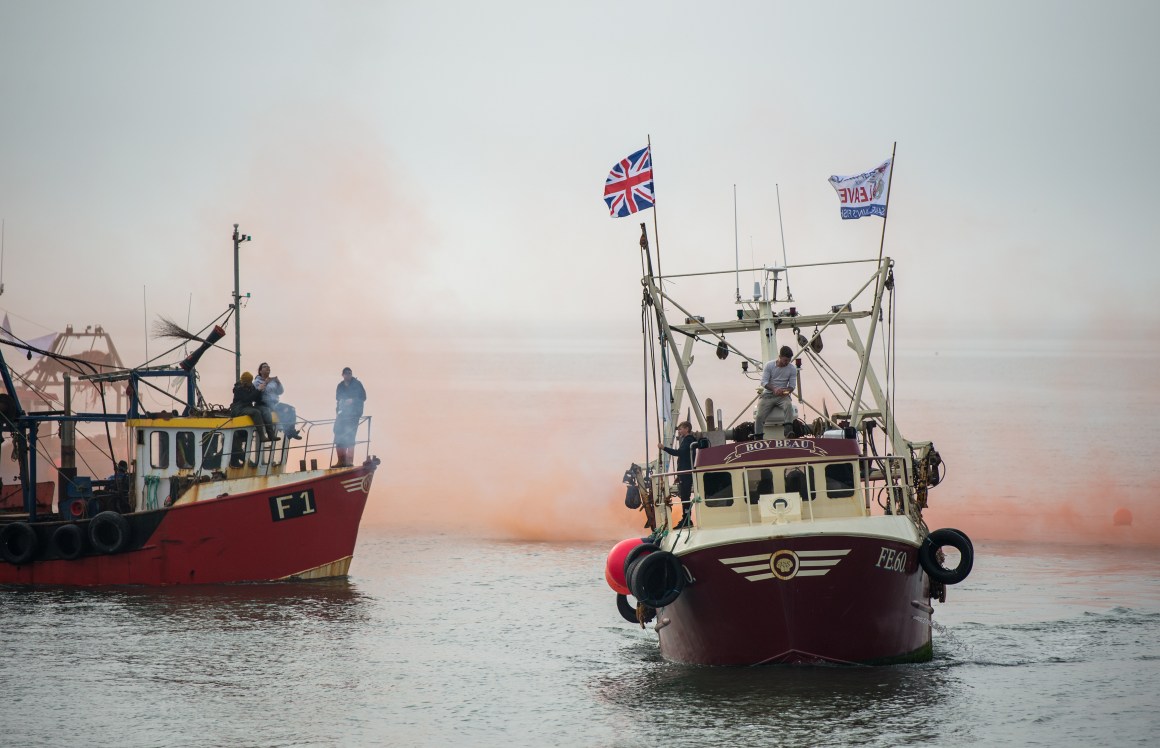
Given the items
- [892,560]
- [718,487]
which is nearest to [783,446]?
[718,487]

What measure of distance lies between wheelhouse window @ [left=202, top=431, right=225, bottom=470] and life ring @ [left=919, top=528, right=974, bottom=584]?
19.9m

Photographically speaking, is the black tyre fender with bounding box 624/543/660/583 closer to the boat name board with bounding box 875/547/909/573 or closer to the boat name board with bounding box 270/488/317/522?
the boat name board with bounding box 875/547/909/573

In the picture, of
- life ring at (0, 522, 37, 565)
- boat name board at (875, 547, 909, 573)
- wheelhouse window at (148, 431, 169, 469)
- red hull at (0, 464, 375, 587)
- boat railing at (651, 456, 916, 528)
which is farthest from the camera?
life ring at (0, 522, 37, 565)

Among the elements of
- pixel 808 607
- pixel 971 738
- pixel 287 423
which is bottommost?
pixel 971 738

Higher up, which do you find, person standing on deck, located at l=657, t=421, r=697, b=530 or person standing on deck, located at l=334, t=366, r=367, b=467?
person standing on deck, located at l=334, t=366, r=367, b=467

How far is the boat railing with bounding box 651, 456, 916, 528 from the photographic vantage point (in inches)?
908

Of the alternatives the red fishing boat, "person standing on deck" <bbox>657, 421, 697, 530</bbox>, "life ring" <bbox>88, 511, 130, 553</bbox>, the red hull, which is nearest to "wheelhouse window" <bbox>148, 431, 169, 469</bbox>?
the red fishing boat

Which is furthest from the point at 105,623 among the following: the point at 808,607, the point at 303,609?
the point at 808,607

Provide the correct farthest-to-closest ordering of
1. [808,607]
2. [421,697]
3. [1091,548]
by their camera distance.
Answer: [1091,548]
[421,697]
[808,607]

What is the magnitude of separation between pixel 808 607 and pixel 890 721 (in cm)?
222

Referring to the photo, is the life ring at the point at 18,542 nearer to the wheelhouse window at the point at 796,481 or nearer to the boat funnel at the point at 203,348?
the boat funnel at the point at 203,348

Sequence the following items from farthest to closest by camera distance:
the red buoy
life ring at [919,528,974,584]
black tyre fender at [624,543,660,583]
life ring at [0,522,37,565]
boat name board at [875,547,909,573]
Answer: life ring at [0,522,37,565], the red buoy, black tyre fender at [624,543,660,583], life ring at [919,528,974,584], boat name board at [875,547,909,573]

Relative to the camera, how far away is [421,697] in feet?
76.8

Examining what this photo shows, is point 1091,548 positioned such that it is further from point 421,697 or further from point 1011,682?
point 421,697
